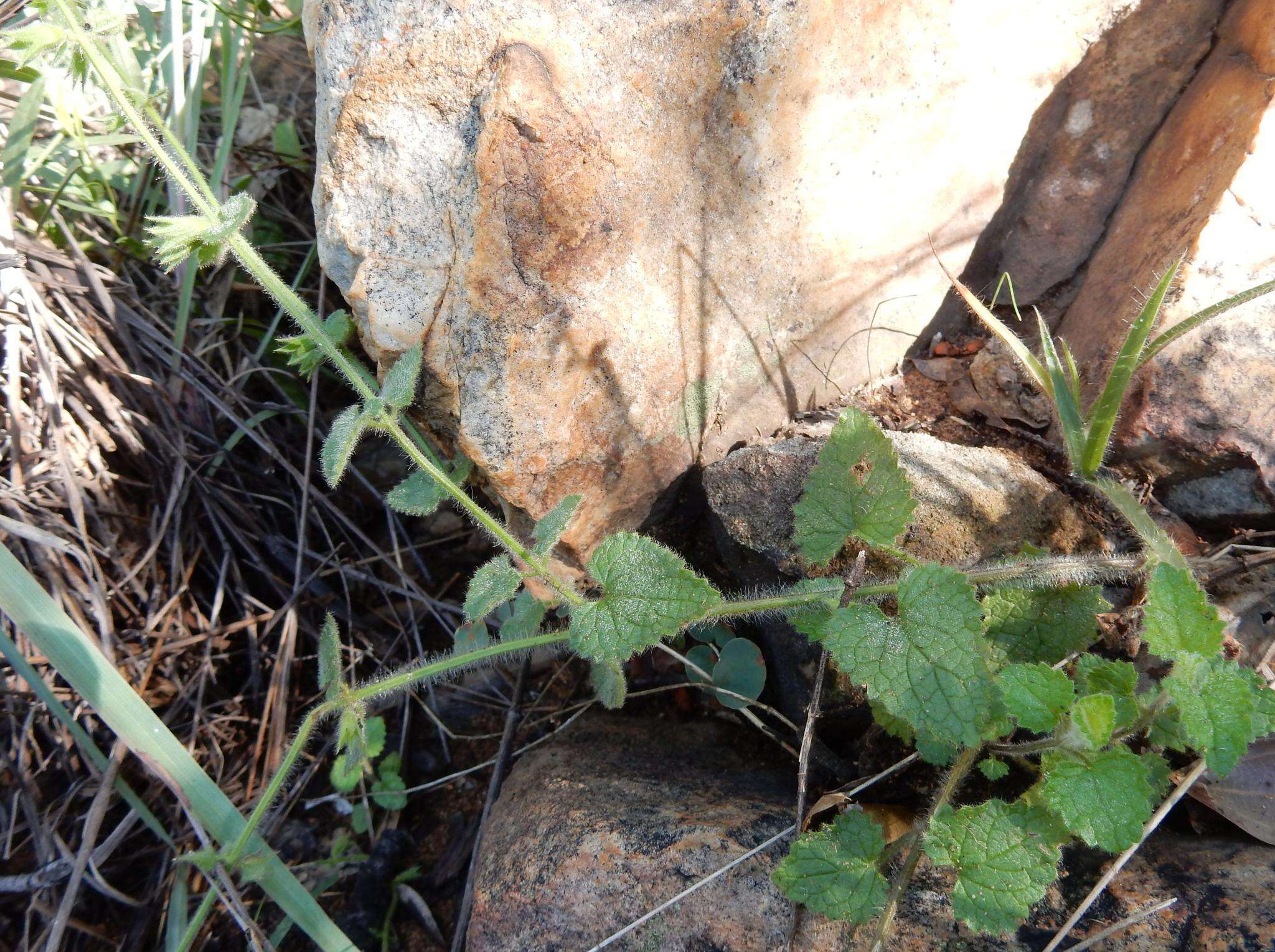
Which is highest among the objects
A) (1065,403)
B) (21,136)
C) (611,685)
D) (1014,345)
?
(21,136)

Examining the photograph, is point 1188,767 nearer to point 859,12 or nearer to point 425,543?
point 859,12

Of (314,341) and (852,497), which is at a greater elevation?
(314,341)

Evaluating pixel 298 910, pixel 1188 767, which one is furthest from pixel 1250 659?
pixel 298 910

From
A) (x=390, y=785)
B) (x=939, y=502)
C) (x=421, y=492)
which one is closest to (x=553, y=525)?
(x=421, y=492)

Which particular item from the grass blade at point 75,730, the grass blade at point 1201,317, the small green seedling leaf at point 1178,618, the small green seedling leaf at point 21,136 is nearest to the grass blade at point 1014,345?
the grass blade at point 1201,317

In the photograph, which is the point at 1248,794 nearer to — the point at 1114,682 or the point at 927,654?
the point at 1114,682

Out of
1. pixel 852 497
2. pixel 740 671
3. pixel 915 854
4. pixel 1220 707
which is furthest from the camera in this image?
pixel 740 671

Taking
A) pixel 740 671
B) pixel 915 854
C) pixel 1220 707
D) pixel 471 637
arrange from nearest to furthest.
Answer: pixel 1220 707 < pixel 915 854 < pixel 740 671 < pixel 471 637

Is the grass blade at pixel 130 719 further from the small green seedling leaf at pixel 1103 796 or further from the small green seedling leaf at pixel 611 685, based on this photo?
the small green seedling leaf at pixel 1103 796
